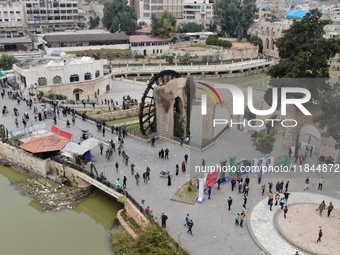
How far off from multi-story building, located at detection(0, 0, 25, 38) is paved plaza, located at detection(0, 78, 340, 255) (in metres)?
65.8

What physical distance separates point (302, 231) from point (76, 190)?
45.8ft

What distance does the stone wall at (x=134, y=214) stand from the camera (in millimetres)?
18516

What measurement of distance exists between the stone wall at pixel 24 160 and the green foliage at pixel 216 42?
193 feet

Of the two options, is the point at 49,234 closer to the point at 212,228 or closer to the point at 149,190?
the point at 149,190

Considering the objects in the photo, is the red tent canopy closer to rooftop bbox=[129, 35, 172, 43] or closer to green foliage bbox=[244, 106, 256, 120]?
green foliage bbox=[244, 106, 256, 120]

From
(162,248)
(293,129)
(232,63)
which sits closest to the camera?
(162,248)

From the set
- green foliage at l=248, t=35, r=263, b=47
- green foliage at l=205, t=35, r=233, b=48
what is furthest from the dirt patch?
green foliage at l=248, t=35, r=263, b=47

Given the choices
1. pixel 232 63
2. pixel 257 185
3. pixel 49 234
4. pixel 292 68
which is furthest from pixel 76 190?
pixel 232 63

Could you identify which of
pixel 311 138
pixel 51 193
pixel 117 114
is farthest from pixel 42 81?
pixel 311 138

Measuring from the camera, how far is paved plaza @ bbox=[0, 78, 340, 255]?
16.9 m

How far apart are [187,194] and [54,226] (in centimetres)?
776

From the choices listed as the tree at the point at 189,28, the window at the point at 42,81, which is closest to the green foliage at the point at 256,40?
the tree at the point at 189,28

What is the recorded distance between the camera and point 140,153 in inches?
1046

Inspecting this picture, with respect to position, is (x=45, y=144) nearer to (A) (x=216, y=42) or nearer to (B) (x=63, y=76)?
(B) (x=63, y=76)
